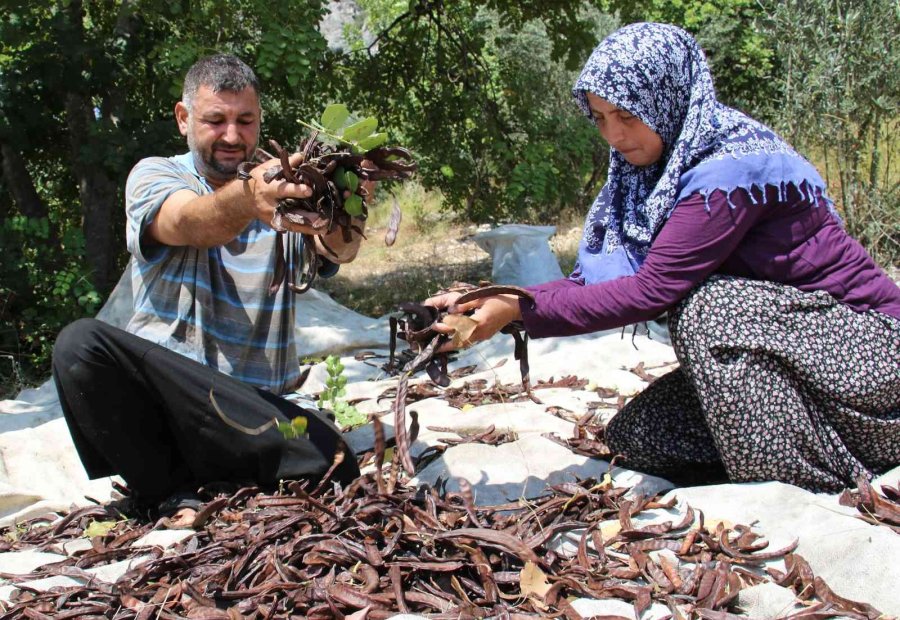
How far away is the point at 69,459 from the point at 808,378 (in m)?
2.75

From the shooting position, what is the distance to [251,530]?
7.88ft

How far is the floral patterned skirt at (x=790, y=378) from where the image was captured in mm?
2453

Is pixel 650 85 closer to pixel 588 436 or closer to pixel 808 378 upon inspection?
pixel 808 378

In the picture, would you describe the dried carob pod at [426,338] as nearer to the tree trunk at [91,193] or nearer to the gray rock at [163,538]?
the gray rock at [163,538]

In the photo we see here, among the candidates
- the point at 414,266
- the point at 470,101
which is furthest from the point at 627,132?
the point at 414,266

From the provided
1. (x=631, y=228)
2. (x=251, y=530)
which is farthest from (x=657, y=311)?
(x=251, y=530)

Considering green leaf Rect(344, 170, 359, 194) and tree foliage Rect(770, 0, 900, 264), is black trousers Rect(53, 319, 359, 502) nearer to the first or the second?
green leaf Rect(344, 170, 359, 194)

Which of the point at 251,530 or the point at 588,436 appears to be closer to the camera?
the point at 251,530

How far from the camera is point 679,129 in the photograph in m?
2.68

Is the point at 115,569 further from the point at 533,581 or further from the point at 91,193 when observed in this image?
the point at 91,193

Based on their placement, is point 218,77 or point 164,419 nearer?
point 164,419

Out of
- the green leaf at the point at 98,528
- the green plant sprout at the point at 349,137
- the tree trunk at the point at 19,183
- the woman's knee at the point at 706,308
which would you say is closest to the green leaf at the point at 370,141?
the green plant sprout at the point at 349,137

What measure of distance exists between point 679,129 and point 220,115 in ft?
5.04

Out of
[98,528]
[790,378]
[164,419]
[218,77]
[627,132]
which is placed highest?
[218,77]
